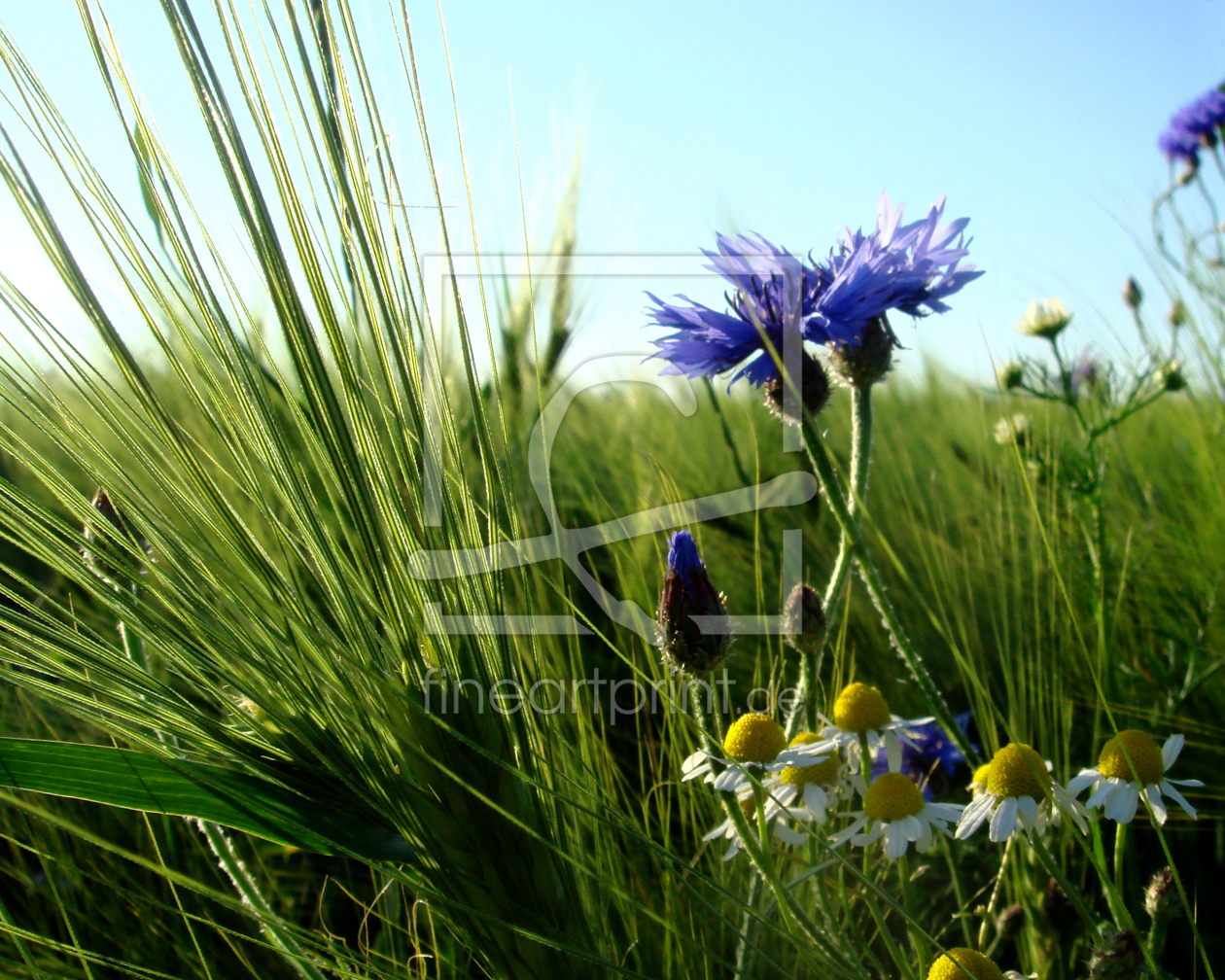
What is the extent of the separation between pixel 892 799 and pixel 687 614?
15 cm

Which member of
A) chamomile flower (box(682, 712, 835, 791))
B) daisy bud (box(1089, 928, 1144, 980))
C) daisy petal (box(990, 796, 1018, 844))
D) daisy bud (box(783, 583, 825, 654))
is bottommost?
daisy bud (box(1089, 928, 1144, 980))

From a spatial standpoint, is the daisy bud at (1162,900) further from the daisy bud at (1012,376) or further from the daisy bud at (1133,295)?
the daisy bud at (1133,295)

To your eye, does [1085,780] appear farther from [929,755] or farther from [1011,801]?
[929,755]

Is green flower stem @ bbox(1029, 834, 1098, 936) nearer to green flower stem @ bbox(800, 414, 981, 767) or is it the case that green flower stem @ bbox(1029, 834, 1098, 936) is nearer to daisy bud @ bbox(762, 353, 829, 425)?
green flower stem @ bbox(800, 414, 981, 767)

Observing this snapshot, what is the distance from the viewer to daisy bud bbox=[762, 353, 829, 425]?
0.66m

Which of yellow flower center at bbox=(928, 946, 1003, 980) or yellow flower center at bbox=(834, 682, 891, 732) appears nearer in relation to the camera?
yellow flower center at bbox=(928, 946, 1003, 980)

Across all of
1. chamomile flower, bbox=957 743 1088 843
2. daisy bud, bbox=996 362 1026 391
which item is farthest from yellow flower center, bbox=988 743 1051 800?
daisy bud, bbox=996 362 1026 391

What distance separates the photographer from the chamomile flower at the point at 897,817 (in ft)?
1.55

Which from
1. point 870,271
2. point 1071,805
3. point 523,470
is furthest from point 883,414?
point 1071,805

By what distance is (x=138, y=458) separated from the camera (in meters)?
0.41

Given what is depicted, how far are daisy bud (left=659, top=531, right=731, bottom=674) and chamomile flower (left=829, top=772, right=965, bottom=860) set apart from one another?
118 mm

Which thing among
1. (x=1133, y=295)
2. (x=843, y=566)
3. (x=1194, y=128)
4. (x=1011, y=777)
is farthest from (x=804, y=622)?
(x=1194, y=128)

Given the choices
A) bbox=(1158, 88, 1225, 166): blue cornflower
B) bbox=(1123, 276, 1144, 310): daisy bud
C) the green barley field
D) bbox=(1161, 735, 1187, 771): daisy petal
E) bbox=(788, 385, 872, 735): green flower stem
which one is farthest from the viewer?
bbox=(1158, 88, 1225, 166): blue cornflower

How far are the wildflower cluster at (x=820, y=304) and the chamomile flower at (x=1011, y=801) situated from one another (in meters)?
0.27
